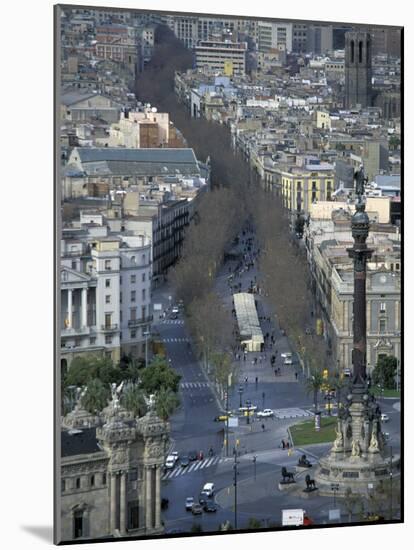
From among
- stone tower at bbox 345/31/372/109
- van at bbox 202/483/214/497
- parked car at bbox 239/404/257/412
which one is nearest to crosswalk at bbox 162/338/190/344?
parked car at bbox 239/404/257/412

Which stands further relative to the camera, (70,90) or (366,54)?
(366,54)

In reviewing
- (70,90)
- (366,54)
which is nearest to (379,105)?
(366,54)

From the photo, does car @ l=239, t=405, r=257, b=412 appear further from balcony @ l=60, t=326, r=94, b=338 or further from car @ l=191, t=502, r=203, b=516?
balcony @ l=60, t=326, r=94, b=338

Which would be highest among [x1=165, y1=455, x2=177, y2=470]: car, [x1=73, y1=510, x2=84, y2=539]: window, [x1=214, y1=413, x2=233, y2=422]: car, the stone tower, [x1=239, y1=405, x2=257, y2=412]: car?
the stone tower

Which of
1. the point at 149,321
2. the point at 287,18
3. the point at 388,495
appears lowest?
the point at 388,495

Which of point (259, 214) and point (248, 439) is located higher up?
point (259, 214)

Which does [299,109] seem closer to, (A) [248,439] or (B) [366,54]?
(B) [366,54]

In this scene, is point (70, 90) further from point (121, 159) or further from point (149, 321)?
point (149, 321)

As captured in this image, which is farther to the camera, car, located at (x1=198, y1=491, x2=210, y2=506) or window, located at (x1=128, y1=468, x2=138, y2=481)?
car, located at (x1=198, y1=491, x2=210, y2=506)
